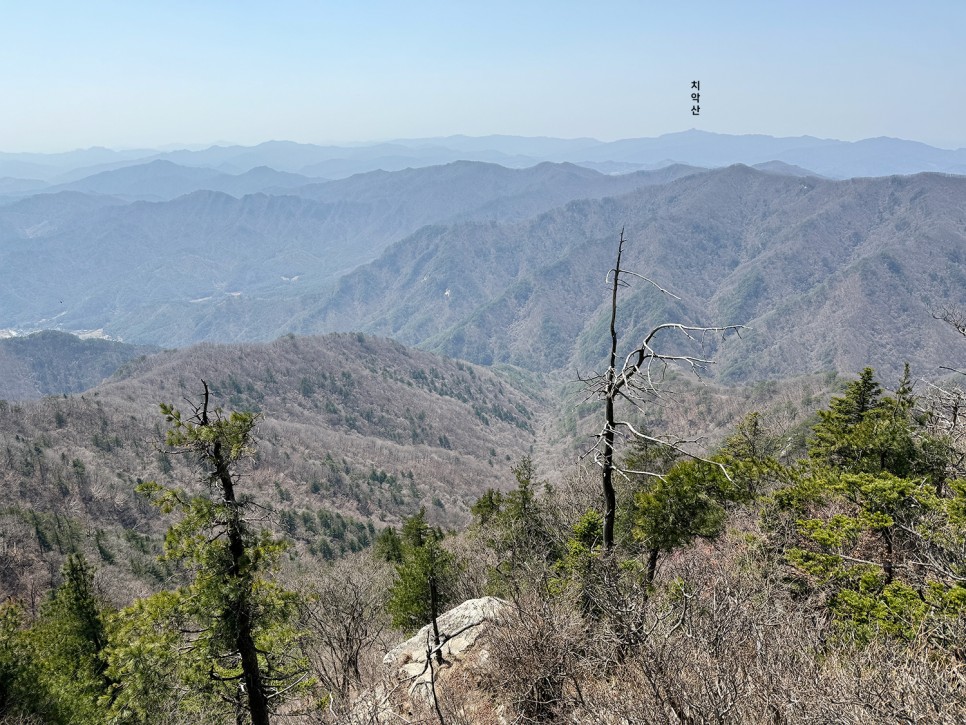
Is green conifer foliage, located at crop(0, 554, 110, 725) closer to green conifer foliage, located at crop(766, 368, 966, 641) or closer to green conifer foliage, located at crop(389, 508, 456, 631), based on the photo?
green conifer foliage, located at crop(389, 508, 456, 631)

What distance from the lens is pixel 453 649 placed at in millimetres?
17938

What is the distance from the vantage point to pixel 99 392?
191125 mm

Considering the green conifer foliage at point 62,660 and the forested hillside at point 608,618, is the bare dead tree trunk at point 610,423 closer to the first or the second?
the forested hillside at point 608,618

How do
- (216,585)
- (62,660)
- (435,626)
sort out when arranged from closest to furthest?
(216,585)
(435,626)
(62,660)

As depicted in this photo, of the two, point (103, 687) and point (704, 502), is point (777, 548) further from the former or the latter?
point (103, 687)

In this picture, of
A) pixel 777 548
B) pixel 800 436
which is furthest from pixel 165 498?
pixel 800 436

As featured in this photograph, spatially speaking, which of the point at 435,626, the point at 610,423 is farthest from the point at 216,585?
the point at 610,423

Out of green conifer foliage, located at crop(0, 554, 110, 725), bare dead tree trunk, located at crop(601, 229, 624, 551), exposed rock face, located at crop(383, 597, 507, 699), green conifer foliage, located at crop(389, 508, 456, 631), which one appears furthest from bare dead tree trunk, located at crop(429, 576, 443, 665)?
green conifer foliage, located at crop(0, 554, 110, 725)

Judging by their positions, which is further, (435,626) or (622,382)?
(435,626)

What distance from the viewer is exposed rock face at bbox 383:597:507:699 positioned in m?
13.8

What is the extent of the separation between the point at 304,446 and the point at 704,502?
17271cm

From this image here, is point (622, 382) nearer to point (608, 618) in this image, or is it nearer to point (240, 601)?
point (608, 618)

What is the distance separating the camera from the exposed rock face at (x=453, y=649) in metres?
13.8

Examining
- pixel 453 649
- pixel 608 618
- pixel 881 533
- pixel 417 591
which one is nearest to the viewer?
pixel 608 618
